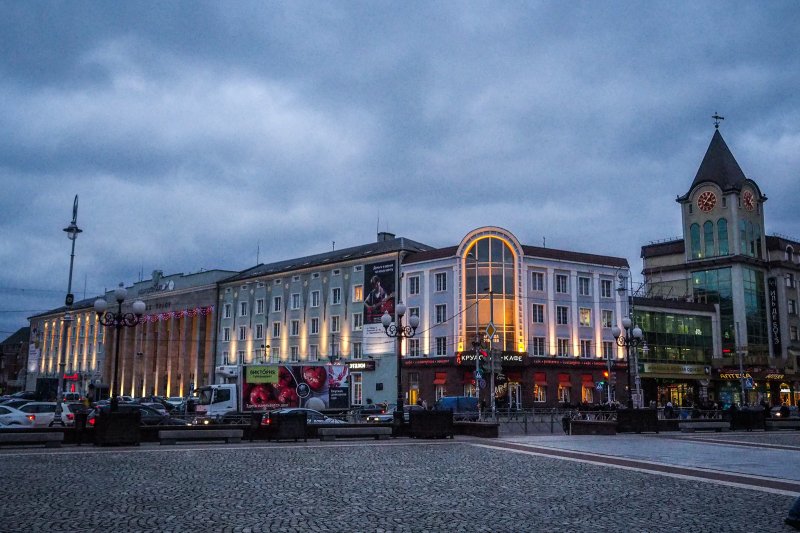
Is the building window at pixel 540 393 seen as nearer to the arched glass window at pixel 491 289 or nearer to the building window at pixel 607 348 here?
the arched glass window at pixel 491 289

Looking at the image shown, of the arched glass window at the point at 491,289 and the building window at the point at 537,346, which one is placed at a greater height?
the arched glass window at the point at 491,289

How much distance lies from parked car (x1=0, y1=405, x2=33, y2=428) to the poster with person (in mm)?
35629

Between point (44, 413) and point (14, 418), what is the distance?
1859mm

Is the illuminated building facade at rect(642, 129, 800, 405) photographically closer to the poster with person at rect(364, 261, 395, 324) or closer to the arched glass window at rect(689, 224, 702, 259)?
the arched glass window at rect(689, 224, 702, 259)

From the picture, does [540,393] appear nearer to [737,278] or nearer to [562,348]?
[562,348]

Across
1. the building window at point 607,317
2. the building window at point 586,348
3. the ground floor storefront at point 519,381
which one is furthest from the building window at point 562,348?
the building window at point 607,317

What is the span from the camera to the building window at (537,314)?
62938 mm

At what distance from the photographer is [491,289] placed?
6162cm

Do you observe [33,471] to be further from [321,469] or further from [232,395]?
[232,395]

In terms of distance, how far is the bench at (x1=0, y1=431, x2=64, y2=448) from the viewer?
75.8 ft

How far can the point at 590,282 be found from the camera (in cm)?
6638

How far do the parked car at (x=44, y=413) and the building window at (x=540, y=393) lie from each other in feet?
121

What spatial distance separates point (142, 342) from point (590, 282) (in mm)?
59962

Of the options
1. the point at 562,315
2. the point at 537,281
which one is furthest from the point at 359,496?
the point at 562,315
